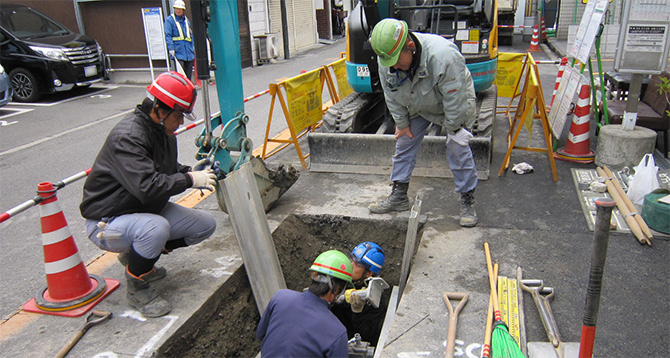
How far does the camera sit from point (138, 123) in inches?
137

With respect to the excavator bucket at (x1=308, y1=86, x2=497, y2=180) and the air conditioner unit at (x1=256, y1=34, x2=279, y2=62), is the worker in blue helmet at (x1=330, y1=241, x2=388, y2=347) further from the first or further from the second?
the air conditioner unit at (x1=256, y1=34, x2=279, y2=62)

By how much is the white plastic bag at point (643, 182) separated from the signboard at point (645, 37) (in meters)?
1.87

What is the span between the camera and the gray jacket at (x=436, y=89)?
4.44 meters

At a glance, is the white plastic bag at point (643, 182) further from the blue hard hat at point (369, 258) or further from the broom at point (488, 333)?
the blue hard hat at point (369, 258)

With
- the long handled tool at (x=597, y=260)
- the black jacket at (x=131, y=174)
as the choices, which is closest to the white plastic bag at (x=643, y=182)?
the long handled tool at (x=597, y=260)

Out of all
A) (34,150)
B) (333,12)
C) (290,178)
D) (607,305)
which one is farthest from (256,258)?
(333,12)

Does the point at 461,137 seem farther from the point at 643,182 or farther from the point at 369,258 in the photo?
the point at 643,182

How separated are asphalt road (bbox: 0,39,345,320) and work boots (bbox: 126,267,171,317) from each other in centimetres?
84

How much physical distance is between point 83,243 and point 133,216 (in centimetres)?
177

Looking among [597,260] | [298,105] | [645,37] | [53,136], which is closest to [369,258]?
[597,260]

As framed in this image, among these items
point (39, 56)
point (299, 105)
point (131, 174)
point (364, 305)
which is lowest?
point (364, 305)

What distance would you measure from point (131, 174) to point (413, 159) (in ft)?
8.94

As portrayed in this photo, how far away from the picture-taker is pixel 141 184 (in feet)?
11.0

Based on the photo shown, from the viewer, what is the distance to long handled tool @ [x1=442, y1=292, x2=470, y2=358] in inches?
120
